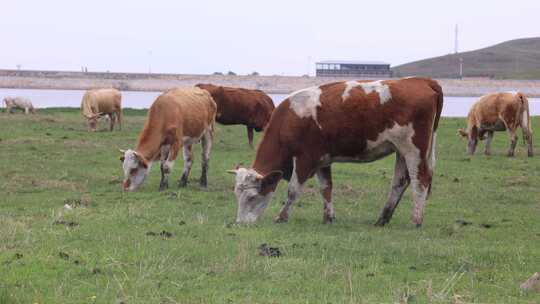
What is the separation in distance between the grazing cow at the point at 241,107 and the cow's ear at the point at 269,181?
12999 millimetres

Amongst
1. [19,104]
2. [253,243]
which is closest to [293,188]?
[253,243]

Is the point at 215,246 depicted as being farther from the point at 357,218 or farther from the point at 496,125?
the point at 496,125

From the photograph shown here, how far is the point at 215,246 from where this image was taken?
30.3 ft

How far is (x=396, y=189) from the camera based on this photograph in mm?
11930

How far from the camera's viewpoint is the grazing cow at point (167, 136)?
15.1 meters

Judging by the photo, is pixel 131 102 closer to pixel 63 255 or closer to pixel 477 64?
pixel 63 255

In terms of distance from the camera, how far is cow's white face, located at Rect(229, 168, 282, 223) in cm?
1168

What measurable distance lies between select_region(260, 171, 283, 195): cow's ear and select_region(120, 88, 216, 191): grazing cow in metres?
3.88

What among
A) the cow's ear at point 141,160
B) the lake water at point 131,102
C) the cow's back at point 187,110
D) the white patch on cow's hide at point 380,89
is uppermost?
the white patch on cow's hide at point 380,89

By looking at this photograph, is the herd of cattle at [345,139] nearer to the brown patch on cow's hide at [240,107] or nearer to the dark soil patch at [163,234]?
the dark soil patch at [163,234]

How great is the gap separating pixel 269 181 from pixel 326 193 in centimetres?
86

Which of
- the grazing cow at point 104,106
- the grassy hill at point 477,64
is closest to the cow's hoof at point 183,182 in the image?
the grazing cow at point 104,106

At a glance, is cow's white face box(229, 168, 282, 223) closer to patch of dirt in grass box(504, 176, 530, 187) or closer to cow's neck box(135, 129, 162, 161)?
cow's neck box(135, 129, 162, 161)

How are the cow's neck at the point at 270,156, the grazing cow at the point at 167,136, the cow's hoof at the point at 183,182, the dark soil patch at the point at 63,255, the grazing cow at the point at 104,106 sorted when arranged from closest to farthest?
the dark soil patch at the point at 63,255, the cow's neck at the point at 270,156, the grazing cow at the point at 167,136, the cow's hoof at the point at 183,182, the grazing cow at the point at 104,106
